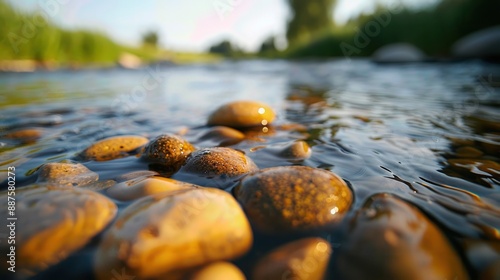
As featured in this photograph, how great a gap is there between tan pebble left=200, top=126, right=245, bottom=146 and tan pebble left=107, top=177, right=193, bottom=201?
0.85 m

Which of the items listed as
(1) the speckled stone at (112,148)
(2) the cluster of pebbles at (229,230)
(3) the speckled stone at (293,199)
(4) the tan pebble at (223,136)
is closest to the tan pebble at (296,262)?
(2) the cluster of pebbles at (229,230)

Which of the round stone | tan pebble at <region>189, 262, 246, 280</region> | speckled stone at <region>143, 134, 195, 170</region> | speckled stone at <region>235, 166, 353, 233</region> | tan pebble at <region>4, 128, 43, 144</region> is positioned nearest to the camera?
tan pebble at <region>189, 262, 246, 280</region>

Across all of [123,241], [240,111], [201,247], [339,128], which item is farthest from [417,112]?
[123,241]

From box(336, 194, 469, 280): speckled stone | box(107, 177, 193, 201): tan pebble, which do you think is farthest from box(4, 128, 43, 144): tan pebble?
box(336, 194, 469, 280): speckled stone

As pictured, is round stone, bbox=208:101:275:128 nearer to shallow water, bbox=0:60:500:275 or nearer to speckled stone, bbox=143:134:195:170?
shallow water, bbox=0:60:500:275

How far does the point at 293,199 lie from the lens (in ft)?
3.73

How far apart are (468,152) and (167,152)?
196cm

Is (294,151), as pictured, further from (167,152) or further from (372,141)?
(167,152)

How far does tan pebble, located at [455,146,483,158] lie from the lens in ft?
5.74

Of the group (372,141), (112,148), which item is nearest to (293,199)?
(372,141)

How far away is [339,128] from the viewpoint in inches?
97.8

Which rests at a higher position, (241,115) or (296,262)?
(241,115)

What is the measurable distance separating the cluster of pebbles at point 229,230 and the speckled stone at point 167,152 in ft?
1.14

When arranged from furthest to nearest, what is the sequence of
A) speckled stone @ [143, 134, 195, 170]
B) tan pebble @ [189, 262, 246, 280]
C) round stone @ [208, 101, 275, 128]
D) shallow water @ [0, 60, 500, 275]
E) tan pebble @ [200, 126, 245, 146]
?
1. round stone @ [208, 101, 275, 128]
2. tan pebble @ [200, 126, 245, 146]
3. speckled stone @ [143, 134, 195, 170]
4. shallow water @ [0, 60, 500, 275]
5. tan pebble @ [189, 262, 246, 280]
